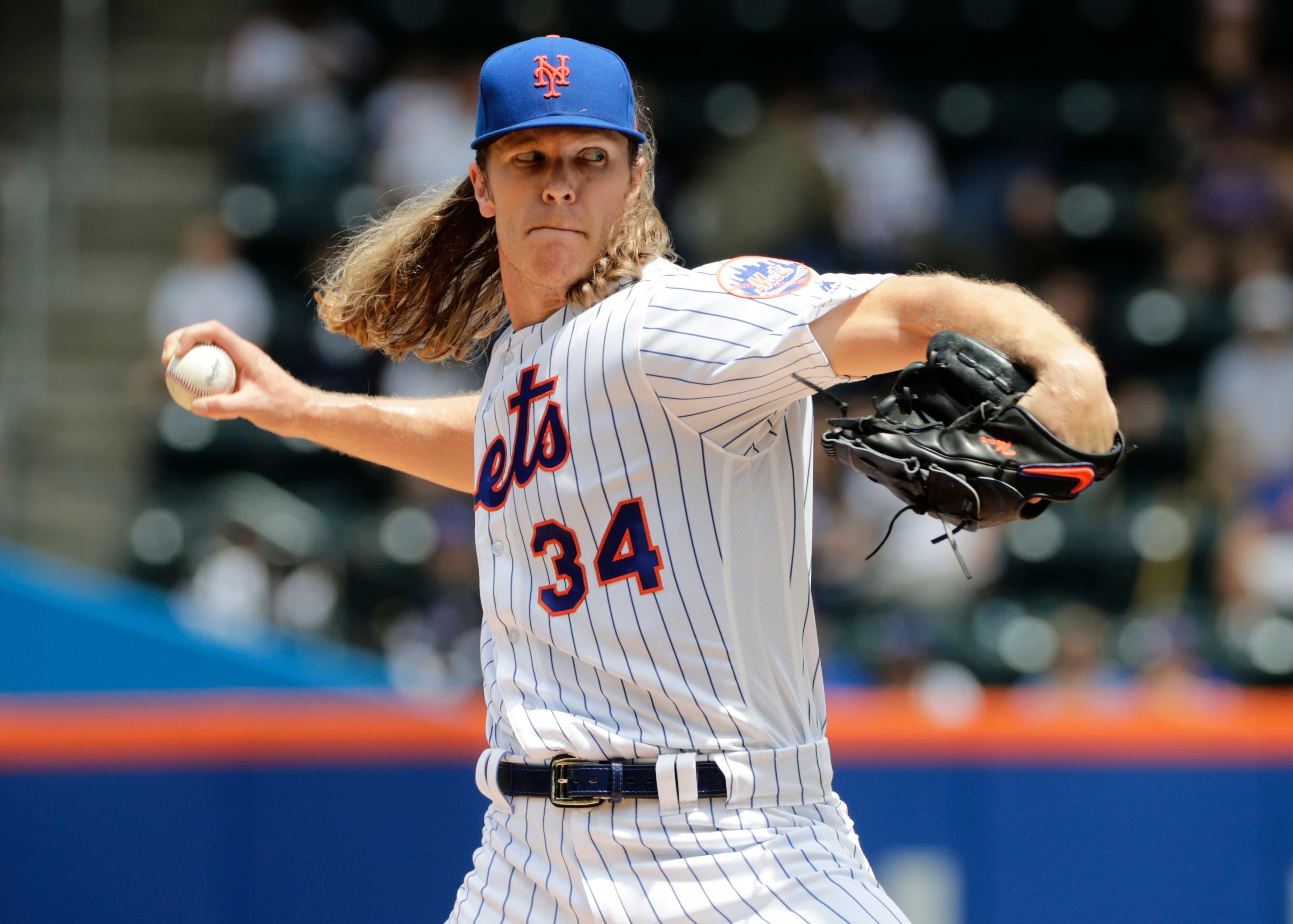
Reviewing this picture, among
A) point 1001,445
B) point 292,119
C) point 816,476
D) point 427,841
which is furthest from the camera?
point 292,119

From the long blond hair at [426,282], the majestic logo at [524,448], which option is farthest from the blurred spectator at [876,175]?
the majestic logo at [524,448]

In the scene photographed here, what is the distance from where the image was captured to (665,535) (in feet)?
7.70

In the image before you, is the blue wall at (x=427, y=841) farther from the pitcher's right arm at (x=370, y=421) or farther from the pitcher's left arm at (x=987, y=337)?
the pitcher's left arm at (x=987, y=337)

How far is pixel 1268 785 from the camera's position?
481 cm

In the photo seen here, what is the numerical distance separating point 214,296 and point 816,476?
10.6 ft

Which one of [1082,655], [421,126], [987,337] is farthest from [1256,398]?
[987,337]

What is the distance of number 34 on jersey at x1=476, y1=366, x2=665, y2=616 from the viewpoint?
92.7 inches

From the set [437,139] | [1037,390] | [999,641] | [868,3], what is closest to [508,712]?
[1037,390]

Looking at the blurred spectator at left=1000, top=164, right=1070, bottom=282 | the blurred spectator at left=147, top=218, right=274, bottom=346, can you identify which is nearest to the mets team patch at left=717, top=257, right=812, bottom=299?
the blurred spectator at left=147, top=218, right=274, bottom=346

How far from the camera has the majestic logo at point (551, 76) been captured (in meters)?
2.47

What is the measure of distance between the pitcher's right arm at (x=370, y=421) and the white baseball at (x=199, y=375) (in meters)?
0.04

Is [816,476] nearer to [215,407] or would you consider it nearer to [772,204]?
[772,204]

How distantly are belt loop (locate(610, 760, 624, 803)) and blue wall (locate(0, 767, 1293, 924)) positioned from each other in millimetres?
2740

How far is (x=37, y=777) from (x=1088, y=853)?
133 inches
